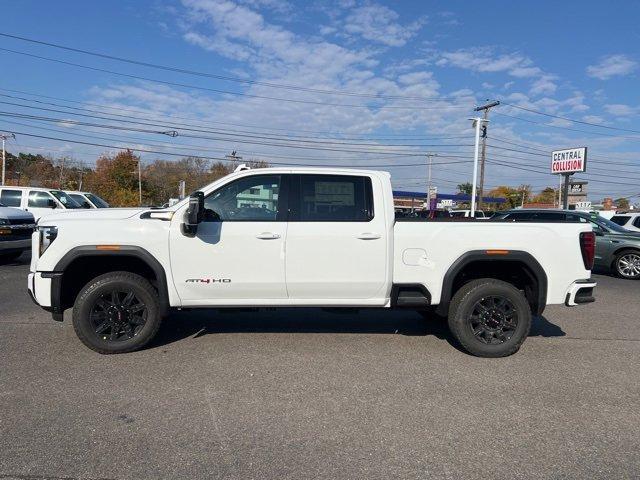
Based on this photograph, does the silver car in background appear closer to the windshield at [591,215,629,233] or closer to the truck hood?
the truck hood

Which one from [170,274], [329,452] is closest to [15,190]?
[170,274]

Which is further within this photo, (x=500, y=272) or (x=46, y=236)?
(x=500, y=272)

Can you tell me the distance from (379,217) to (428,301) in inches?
41.7

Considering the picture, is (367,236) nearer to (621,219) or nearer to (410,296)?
(410,296)

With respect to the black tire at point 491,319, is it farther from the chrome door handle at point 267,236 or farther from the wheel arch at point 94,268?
the wheel arch at point 94,268

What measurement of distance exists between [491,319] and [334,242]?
6.23 ft

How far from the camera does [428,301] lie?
5.20 meters

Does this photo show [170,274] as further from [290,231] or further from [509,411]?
[509,411]

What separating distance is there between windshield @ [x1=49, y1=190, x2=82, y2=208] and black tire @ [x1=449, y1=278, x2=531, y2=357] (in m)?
15.8

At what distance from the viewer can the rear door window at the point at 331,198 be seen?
5.11 m

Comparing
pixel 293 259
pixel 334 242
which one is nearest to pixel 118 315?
pixel 293 259

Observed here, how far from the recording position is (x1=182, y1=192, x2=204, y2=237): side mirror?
4.66 meters

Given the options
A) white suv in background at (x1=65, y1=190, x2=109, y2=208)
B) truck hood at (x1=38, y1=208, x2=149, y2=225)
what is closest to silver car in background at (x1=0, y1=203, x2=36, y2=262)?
white suv in background at (x1=65, y1=190, x2=109, y2=208)

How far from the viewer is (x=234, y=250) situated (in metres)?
4.95
